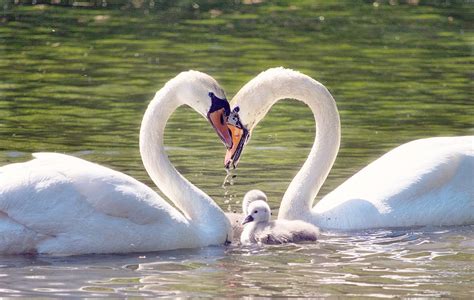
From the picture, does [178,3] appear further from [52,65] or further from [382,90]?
[382,90]

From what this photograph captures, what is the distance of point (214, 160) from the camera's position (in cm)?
1505

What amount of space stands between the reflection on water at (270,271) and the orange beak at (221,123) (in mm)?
952

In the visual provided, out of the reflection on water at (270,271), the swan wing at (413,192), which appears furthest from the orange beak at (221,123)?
the swan wing at (413,192)

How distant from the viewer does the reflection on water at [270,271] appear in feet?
32.7

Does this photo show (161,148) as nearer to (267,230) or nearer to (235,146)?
(235,146)

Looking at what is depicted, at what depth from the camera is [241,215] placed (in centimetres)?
1252

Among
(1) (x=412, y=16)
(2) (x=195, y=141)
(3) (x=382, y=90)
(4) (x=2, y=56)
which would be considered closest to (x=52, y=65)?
(4) (x=2, y=56)

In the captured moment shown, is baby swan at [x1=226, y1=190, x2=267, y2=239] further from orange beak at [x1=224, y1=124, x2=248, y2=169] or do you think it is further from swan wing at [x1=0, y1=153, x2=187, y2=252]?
swan wing at [x1=0, y1=153, x2=187, y2=252]

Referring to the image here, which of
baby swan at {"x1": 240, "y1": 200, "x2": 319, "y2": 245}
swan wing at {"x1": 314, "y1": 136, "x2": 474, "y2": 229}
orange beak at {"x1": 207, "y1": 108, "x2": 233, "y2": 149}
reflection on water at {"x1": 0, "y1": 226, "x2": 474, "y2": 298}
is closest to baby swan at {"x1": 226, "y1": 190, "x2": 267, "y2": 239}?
baby swan at {"x1": 240, "y1": 200, "x2": 319, "y2": 245}

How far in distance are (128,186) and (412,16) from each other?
1902 centimetres

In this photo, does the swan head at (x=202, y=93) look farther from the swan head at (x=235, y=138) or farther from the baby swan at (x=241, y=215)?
the baby swan at (x=241, y=215)

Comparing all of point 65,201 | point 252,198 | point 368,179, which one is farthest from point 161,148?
point 368,179

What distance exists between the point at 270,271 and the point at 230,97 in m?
9.31

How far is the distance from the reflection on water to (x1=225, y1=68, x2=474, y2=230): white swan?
18.2 inches
